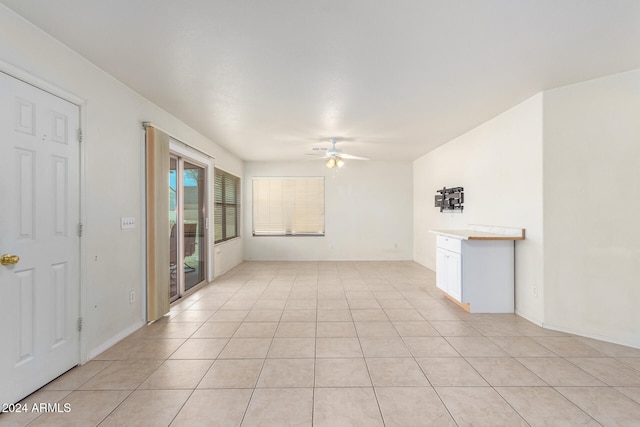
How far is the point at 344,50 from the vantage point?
2.46 m

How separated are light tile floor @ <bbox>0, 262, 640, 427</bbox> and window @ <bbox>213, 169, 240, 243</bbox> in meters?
2.48

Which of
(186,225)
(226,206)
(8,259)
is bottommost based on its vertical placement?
(8,259)

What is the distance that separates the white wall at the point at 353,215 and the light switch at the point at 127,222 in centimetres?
449

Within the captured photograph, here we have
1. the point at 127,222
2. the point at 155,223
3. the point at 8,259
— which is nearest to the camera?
the point at 8,259

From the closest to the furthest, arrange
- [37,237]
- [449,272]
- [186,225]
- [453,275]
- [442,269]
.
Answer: [37,237] < [453,275] < [449,272] < [442,269] < [186,225]

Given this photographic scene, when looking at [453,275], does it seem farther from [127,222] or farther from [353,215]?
[127,222]

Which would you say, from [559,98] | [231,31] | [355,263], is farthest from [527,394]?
Answer: [355,263]

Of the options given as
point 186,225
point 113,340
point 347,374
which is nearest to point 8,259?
point 113,340

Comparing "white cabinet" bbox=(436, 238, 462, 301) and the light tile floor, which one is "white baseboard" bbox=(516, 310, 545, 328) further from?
"white cabinet" bbox=(436, 238, 462, 301)

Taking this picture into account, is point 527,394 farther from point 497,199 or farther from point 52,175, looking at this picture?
point 52,175

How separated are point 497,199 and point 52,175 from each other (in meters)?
4.95

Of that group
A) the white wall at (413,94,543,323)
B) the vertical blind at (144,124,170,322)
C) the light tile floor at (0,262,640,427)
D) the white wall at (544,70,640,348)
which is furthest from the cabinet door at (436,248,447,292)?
the vertical blind at (144,124,170,322)

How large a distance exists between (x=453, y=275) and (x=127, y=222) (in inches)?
162

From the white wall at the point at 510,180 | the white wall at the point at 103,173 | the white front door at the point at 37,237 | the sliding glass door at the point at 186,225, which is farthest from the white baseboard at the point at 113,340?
the white wall at the point at 510,180
